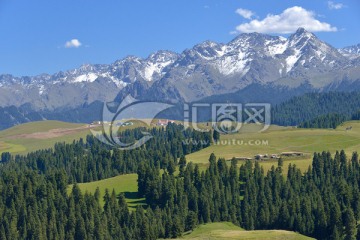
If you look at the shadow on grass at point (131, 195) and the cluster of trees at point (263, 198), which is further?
the shadow on grass at point (131, 195)

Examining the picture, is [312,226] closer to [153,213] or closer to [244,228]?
[244,228]

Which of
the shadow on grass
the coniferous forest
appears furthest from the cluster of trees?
the shadow on grass

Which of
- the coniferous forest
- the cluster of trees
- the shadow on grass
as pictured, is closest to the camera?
the cluster of trees

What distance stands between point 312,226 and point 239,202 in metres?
29.0

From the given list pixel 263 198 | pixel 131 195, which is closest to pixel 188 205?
pixel 263 198

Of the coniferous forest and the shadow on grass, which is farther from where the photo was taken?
the shadow on grass

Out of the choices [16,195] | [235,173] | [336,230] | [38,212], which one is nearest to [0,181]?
[16,195]

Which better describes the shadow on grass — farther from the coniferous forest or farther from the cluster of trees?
the coniferous forest

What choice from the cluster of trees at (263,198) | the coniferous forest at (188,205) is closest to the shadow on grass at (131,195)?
the cluster of trees at (263,198)

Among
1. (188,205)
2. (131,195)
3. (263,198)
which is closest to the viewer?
(263,198)

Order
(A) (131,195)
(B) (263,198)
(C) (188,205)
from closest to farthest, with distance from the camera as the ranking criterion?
(B) (263,198)
(C) (188,205)
(A) (131,195)

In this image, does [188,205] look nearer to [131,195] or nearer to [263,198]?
[263,198]

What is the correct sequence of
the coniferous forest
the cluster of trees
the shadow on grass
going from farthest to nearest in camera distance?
the shadow on grass → the coniferous forest → the cluster of trees

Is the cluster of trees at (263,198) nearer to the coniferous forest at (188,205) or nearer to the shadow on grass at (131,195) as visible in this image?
the coniferous forest at (188,205)
